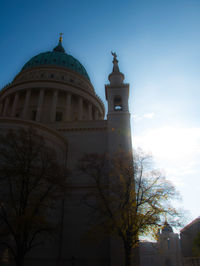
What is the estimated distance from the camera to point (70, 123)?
26234 millimetres

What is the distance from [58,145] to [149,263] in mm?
45468

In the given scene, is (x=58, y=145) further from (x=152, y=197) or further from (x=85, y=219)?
(x=152, y=197)

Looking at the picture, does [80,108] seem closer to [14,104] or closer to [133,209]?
[14,104]

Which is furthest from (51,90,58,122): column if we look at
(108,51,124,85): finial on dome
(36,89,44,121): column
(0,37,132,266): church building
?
(108,51,124,85): finial on dome

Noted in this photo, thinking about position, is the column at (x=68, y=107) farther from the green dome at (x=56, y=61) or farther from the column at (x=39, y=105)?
the green dome at (x=56, y=61)

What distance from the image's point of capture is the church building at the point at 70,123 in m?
19.1

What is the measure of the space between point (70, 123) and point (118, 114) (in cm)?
581

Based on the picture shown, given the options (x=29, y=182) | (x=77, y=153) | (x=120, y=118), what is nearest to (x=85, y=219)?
(x=77, y=153)

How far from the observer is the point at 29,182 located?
13375mm

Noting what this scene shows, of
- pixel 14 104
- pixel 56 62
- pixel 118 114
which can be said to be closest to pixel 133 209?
pixel 118 114

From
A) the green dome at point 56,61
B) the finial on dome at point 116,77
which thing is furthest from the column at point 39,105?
the finial on dome at point 116,77

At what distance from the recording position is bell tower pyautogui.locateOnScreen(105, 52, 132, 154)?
23.4m

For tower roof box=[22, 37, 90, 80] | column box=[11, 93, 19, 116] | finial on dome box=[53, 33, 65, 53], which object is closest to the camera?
column box=[11, 93, 19, 116]

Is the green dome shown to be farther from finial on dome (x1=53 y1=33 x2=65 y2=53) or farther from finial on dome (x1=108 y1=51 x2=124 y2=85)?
finial on dome (x1=108 y1=51 x2=124 y2=85)
